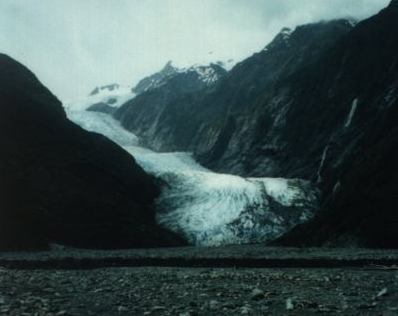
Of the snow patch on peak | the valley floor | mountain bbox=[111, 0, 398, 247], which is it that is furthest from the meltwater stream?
the snow patch on peak

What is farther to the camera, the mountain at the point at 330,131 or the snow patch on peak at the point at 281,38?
the snow patch on peak at the point at 281,38

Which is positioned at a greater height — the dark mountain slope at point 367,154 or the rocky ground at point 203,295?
the dark mountain slope at point 367,154

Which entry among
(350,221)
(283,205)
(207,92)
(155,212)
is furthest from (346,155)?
(207,92)

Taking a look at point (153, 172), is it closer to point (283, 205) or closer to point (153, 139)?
point (283, 205)

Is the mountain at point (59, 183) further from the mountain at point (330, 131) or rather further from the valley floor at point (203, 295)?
the valley floor at point (203, 295)

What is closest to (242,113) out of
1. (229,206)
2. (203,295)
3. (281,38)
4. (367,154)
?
(229,206)

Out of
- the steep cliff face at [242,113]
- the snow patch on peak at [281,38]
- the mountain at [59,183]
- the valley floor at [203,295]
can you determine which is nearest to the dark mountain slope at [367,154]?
the steep cliff face at [242,113]

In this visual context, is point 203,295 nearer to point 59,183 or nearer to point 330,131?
point 59,183
